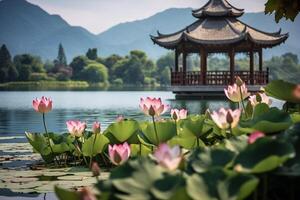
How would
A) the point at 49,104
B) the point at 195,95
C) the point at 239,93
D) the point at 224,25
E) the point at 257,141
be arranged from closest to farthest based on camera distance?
the point at 257,141 → the point at 239,93 → the point at 49,104 → the point at 195,95 → the point at 224,25

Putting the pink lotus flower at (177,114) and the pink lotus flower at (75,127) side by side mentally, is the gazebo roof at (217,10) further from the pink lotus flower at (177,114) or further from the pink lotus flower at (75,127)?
the pink lotus flower at (75,127)

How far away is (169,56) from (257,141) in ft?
361

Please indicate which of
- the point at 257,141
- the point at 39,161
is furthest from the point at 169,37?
the point at 257,141

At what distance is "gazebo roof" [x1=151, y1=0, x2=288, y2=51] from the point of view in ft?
65.2

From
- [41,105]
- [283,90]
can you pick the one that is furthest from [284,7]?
[41,105]

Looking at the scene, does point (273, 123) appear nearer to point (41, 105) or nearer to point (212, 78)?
point (41, 105)

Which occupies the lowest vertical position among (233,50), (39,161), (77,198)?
(39,161)

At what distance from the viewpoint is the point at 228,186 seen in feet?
4.55

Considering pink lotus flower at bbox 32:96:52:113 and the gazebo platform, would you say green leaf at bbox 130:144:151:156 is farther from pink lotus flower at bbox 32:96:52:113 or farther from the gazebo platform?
the gazebo platform

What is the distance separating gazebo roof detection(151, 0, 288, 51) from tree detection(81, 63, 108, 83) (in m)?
61.2

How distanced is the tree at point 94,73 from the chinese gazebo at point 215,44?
61498mm

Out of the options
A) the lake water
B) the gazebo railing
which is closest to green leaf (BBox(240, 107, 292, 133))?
the lake water

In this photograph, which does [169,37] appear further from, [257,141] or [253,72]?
[257,141]

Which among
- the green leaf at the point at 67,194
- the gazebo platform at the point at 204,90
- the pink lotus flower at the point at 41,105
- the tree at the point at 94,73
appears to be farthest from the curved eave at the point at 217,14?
the tree at the point at 94,73
